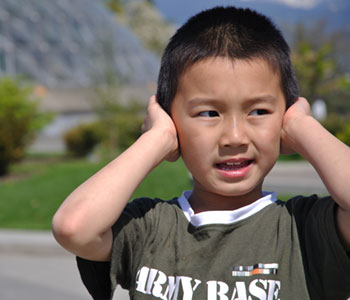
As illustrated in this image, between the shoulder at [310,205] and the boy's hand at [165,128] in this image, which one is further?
the boy's hand at [165,128]

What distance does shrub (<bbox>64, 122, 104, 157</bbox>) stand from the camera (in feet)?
51.0

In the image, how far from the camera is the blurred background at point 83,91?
9406 mm

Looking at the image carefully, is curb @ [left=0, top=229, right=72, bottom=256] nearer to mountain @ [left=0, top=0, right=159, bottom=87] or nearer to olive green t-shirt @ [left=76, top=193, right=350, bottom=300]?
olive green t-shirt @ [left=76, top=193, right=350, bottom=300]

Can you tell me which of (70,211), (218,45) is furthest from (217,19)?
(70,211)

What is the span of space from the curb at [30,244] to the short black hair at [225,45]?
5.10 meters

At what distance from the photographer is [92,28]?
31.0 meters

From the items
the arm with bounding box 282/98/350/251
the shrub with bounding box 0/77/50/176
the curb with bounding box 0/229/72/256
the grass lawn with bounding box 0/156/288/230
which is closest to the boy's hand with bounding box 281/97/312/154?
the arm with bounding box 282/98/350/251

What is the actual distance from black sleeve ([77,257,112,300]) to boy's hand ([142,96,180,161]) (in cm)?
36

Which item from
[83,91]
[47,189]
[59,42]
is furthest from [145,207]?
[59,42]

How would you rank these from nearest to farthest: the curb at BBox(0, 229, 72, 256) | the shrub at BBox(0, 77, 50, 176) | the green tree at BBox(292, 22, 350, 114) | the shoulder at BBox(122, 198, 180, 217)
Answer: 1. the shoulder at BBox(122, 198, 180, 217)
2. the curb at BBox(0, 229, 72, 256)
3. the shrub at BBox(0, 77, 50, 176)
4. the green tree at BBox(292, 22, 350, 114)

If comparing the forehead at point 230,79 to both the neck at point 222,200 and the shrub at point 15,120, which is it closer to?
the neck at point 222,200

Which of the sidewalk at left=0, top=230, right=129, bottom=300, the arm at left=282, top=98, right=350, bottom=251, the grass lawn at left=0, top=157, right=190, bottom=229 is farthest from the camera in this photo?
the grass lawn at left=0, top=157, right=190, bottom=229

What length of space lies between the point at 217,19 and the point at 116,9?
55.7 m

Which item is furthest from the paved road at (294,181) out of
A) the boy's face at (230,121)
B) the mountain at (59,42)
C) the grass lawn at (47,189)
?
the mountain at (59,42)
